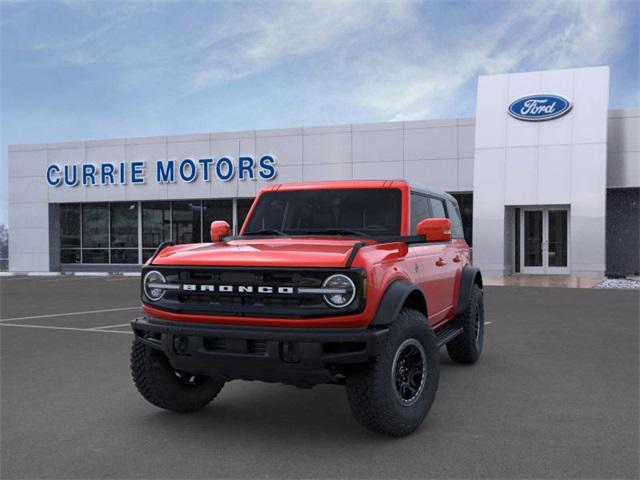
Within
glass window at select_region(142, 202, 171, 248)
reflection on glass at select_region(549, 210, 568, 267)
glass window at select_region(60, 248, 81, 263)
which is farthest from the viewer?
glass window at select_region(60, 248, 81, 263)

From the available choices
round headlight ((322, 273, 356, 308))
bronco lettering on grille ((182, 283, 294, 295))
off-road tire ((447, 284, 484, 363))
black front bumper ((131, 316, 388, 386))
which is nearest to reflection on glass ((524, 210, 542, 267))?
off-road tire ((447, 284, 484, 363))

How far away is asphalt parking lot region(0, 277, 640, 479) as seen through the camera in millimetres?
3838

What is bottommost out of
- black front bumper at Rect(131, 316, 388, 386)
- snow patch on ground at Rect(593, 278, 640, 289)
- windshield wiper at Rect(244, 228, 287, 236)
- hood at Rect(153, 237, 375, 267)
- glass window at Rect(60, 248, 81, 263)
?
snow patch on ground at Rect(593, 278, 640, 289)

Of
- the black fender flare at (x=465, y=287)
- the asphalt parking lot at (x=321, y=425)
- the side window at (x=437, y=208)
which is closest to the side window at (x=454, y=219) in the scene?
the side window at (x=437, y=208)

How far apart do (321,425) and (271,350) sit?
1111mm

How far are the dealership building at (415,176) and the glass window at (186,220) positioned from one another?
0.20 ft

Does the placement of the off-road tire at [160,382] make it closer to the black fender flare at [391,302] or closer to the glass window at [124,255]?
the black fender flare at [391,302]

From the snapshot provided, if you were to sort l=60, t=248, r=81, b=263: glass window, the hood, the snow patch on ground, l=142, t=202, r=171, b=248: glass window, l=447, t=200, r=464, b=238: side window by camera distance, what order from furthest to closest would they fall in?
l=60, t=248, r=81, b=263: glass window → l=142, t=202, r=171, b=248: glass window → the snow patch on ground → l=447, t=200, r=464, b=238: side window → the hood

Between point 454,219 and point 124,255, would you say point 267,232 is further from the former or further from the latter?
point 124,255

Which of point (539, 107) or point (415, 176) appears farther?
point (415, 176)

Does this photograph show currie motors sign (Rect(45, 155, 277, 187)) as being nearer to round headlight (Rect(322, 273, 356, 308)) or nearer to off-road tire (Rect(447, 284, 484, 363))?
off-road tire (Rect(447, 284, 484, 363))

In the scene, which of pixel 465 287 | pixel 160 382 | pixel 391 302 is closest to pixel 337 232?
pixel 391 302

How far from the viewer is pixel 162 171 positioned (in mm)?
27375

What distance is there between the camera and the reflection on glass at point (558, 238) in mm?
22336
